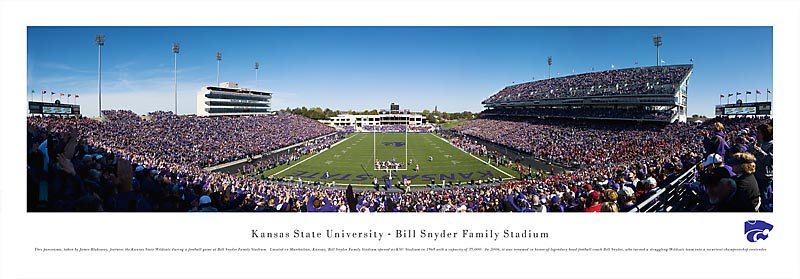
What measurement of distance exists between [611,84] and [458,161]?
16.0m

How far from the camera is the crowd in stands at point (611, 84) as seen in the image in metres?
22.1

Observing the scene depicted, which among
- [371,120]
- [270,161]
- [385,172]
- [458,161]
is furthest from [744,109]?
[371,120]

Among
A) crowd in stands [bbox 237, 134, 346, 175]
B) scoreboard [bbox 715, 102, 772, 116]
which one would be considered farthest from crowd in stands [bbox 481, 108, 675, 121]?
crowd in stands [bbox 237, 134, 346, 175]

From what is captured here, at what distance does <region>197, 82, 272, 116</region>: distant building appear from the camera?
35125mm

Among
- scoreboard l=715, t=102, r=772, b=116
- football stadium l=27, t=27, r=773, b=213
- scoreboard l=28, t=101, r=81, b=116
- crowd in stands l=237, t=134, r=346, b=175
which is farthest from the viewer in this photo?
crowd in stands l=237, t=134, r=346, b=175

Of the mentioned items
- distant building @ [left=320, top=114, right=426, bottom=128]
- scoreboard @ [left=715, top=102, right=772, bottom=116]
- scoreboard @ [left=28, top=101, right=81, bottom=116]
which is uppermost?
distant building @ [left=320, top=114, right=426, bottom=128]

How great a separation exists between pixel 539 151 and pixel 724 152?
16.3 m

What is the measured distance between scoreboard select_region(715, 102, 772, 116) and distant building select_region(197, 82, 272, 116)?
43.0m

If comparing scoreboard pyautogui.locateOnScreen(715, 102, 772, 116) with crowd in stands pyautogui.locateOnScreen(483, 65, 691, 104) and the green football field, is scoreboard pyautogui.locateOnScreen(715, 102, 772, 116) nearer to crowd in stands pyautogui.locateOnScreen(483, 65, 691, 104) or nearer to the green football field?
crowd in stands pyautogui.locateOnScreen(483, 65, 691, 104)
